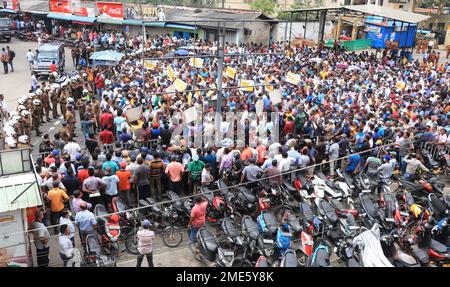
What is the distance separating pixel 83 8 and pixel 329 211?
106 feet

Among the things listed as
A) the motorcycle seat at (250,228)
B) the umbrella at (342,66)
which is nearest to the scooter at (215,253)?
the motorcycle seat at (250,228)

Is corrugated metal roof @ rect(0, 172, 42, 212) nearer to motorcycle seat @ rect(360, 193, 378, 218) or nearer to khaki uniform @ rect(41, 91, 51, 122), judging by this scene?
motorcycle seat @ rect(360, 193, 378, 218)

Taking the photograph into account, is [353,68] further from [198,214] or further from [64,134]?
[198,214]

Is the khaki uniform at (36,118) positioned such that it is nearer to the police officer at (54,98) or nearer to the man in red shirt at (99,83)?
the police officer at (54,98)

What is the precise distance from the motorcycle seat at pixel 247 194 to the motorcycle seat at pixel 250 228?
0.88 m

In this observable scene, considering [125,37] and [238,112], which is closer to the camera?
[238,112]

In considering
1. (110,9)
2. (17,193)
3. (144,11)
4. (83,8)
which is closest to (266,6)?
(144,11)

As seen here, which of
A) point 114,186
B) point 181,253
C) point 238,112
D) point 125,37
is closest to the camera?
point 181,253

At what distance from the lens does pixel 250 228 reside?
25.7 feet

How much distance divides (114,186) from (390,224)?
5.78m

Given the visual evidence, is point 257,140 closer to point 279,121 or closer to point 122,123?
point 279,121

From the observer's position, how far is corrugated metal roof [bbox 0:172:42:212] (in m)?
6.33

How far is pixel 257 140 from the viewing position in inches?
464

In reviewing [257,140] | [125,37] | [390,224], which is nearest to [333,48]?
[125,37]
